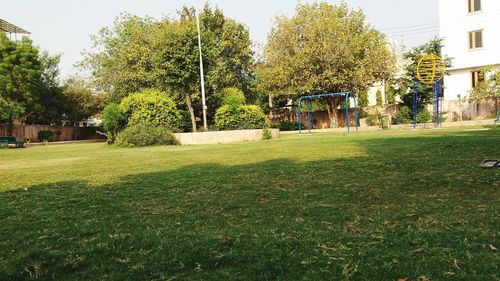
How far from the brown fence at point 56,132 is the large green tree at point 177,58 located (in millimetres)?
7243

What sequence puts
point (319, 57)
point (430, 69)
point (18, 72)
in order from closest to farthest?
point (430, 69) → point (319, 57) → point (18, 72)

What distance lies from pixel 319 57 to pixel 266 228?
Result: 2918 cm

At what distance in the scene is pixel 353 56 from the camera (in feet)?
105

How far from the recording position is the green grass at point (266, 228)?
A: 7.55 ft

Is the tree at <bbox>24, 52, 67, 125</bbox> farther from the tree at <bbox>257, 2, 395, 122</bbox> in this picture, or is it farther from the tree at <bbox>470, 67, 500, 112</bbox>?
the tree at <bbox>470, 67, 500, 112</bbox>

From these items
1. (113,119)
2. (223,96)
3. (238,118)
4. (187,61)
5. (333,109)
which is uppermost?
(187,61)

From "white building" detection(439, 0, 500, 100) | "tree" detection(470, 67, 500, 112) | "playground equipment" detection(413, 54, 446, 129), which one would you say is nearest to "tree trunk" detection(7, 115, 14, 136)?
"playground equipment" detection(413, 54, 446, 129)

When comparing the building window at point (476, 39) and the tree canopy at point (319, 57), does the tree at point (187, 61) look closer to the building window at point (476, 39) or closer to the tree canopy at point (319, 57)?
the tree canopy at point (319, 57)

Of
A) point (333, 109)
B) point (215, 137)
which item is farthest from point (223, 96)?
point (333, 109)

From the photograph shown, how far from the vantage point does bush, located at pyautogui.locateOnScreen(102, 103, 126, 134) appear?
2222 cm

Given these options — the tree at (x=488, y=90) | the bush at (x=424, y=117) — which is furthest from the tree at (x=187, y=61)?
the tree at (x=488, y=90)

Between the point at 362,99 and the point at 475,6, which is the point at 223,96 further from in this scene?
the point at 475,6

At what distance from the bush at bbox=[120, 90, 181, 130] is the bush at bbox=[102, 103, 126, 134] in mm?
Answer: 375

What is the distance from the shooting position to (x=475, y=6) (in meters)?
30.9
